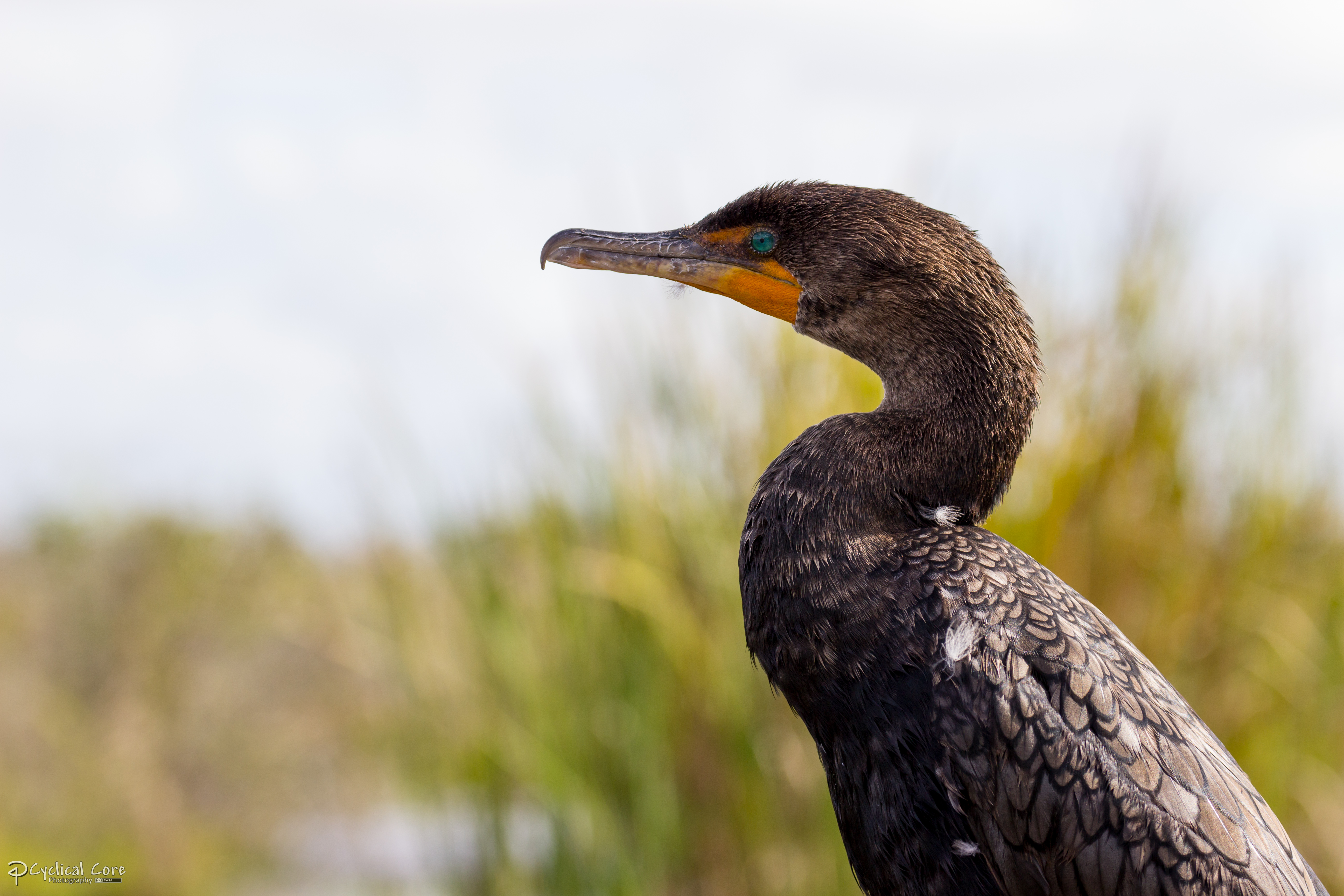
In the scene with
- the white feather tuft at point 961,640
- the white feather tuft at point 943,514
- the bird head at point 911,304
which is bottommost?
the white feather tuft at point 961,640

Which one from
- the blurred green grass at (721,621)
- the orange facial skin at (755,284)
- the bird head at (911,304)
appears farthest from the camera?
the blurred green grass at (721,621)

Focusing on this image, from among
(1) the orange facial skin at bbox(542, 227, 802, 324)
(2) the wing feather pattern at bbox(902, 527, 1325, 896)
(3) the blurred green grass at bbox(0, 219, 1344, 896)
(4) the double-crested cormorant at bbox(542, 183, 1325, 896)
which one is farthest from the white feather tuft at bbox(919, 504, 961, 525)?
(3) the blurred green grass at bbox(0, 219, 1344, 896)

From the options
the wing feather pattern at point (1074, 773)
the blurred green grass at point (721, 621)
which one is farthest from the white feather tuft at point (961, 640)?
the blurred green grass at point (721, 621)

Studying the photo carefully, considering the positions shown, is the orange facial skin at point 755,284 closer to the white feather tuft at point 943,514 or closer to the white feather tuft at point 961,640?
the white feather tuft at point 943,514

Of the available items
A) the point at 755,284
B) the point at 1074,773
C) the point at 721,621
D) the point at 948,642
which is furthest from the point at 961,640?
the point at 721,621

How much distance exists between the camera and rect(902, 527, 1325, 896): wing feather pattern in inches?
65.3

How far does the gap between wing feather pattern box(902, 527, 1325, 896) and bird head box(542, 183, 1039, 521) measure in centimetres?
29

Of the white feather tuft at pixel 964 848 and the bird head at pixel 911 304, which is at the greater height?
the bird head at pixel 911 304

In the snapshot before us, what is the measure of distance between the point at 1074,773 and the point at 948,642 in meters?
0.28

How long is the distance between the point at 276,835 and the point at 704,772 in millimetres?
6911

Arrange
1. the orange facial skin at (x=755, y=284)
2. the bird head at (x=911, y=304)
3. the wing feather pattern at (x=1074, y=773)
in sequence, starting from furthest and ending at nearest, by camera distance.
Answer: the orange facial skin at (x=755, y=284) → the bird head at (x=911, y=304) → the wing feather pattern at (x=1074, y=773)

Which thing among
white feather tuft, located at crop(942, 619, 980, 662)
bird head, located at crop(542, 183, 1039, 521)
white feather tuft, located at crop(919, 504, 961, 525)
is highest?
bird head, located at crop(542, 183, 1039, 521)

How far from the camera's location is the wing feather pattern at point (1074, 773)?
1.66 meters

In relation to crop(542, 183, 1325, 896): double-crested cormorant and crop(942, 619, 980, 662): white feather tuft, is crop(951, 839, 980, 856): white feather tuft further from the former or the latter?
crop(942, 619, 980, 662): white feather tuft
